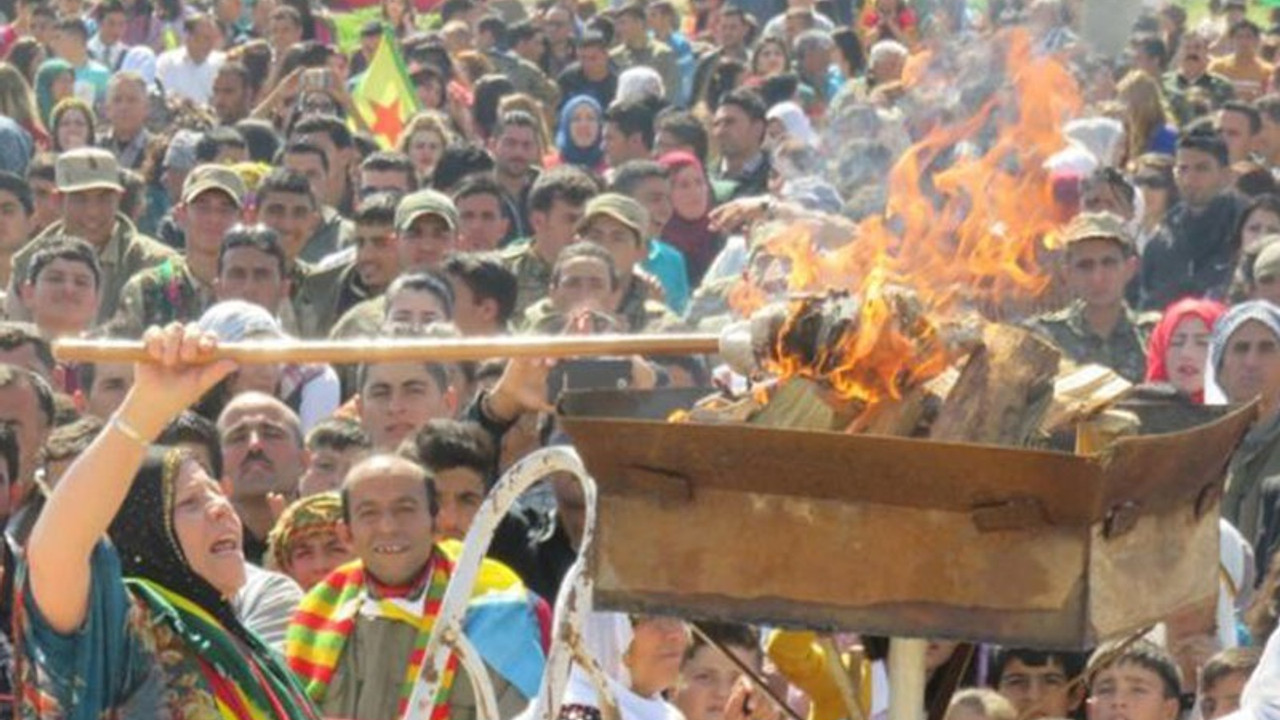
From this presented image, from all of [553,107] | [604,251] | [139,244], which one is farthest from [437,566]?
[553,107]

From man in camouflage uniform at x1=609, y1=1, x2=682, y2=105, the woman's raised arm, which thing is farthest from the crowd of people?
man in camouflage uniform at x1=609, y1=1, x2=682, y2=105

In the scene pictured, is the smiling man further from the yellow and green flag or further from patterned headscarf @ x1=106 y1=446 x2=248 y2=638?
the yellow and green flag

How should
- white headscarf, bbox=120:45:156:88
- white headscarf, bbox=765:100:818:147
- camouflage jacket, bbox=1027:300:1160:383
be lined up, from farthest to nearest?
white headscarf, bbox=120:45:156:88 → white headscarf, bbox=765:100:818:147 → camouflage jacket, bbox=1027:300:1160:383

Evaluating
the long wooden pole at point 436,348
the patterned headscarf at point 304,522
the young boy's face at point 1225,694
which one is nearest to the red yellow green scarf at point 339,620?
the patterned headscarf at point 304,522

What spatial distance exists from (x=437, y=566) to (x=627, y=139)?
10796mm

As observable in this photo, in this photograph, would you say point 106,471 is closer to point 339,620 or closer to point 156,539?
point 156,539

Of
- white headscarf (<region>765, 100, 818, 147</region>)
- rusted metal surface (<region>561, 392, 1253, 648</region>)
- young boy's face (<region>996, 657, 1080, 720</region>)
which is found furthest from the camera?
white headscarf (<region>765, 100, 818, 147</region>)

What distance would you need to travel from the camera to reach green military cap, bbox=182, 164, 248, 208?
571 inches

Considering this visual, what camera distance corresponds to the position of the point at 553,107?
78.7 feet

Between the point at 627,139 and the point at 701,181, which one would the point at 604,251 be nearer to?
the point at 701,181

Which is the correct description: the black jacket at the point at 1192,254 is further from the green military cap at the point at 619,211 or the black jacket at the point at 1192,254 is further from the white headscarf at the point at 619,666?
the white headscarf at the point at 619,666

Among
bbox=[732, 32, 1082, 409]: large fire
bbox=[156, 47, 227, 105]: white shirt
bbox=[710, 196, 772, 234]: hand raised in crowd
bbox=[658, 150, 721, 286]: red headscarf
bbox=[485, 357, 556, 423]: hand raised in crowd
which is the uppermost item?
bbox=[156, 47, 227, 105]: white shirt

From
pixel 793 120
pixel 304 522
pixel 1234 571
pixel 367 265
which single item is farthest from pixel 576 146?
pixel 304 522

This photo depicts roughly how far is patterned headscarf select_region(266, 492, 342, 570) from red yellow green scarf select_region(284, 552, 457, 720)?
2.44ft
